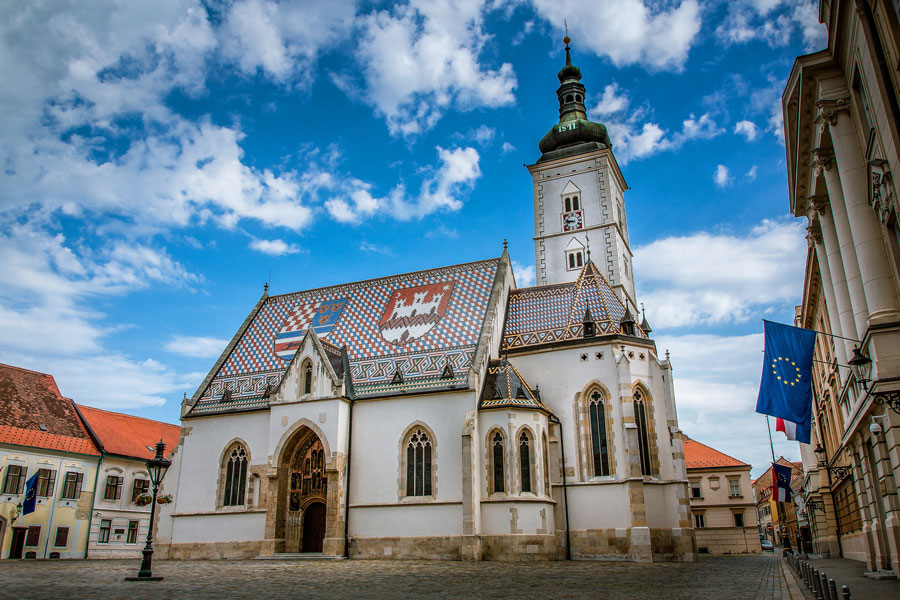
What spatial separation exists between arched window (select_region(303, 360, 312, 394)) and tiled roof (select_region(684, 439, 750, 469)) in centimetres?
3391

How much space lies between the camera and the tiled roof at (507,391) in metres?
27.6

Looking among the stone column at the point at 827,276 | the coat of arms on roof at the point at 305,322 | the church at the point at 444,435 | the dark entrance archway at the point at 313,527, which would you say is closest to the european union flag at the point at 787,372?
the stone column at the point at 827,276

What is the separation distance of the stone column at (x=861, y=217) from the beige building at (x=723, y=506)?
40.1 m

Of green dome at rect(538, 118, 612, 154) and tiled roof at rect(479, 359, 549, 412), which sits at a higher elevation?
green dome at rect(538, 118, 612, 154)

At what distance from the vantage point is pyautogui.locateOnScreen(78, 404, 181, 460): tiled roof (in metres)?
41.0

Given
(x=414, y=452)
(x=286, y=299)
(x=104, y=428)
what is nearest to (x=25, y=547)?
(x=104, y=428)

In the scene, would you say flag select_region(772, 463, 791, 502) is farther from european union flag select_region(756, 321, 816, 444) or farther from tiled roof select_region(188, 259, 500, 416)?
european union flag select_region(756, 321, 816, 444)

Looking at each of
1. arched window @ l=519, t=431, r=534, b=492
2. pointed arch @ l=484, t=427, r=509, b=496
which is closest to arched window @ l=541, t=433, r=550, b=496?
arched window @ l=519, t=431, r=534, b=492

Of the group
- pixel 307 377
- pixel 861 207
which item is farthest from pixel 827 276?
pixel 307 377

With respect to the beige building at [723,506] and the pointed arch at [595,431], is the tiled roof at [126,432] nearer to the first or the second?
the pointed arch at [595,431]

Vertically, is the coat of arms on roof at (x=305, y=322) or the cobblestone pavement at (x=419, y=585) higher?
the coat of arms on roof at (x=305, y=322)

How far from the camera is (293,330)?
119 feet

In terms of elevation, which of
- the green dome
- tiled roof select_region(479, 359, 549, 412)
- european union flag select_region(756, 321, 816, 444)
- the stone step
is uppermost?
the green dome

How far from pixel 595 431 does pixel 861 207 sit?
1694 centimetres
